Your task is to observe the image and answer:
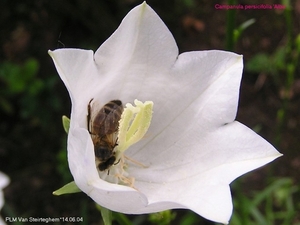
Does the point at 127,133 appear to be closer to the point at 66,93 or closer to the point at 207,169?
the point at 207,169

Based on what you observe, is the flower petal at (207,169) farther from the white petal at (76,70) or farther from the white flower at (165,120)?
the white petal at (76,70)

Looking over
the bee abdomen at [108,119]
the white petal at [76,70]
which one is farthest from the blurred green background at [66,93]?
the white petal at [76,70]

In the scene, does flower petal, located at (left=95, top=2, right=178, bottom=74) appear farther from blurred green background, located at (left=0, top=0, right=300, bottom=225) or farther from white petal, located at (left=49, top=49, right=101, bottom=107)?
blurred green background, located at (left=0, top=0, right=300, bottom=225)

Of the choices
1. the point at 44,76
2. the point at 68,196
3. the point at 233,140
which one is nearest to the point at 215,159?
the point at 233,140

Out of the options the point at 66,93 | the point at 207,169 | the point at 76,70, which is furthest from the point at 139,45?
the point at 66,93

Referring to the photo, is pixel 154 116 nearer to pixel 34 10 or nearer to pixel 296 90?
pixel 34 10

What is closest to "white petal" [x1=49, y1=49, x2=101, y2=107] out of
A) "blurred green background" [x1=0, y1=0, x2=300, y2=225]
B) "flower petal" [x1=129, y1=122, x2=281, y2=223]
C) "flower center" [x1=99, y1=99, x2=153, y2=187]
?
"flower center" [x1=99, y1=99, x2=153, y2=187]
